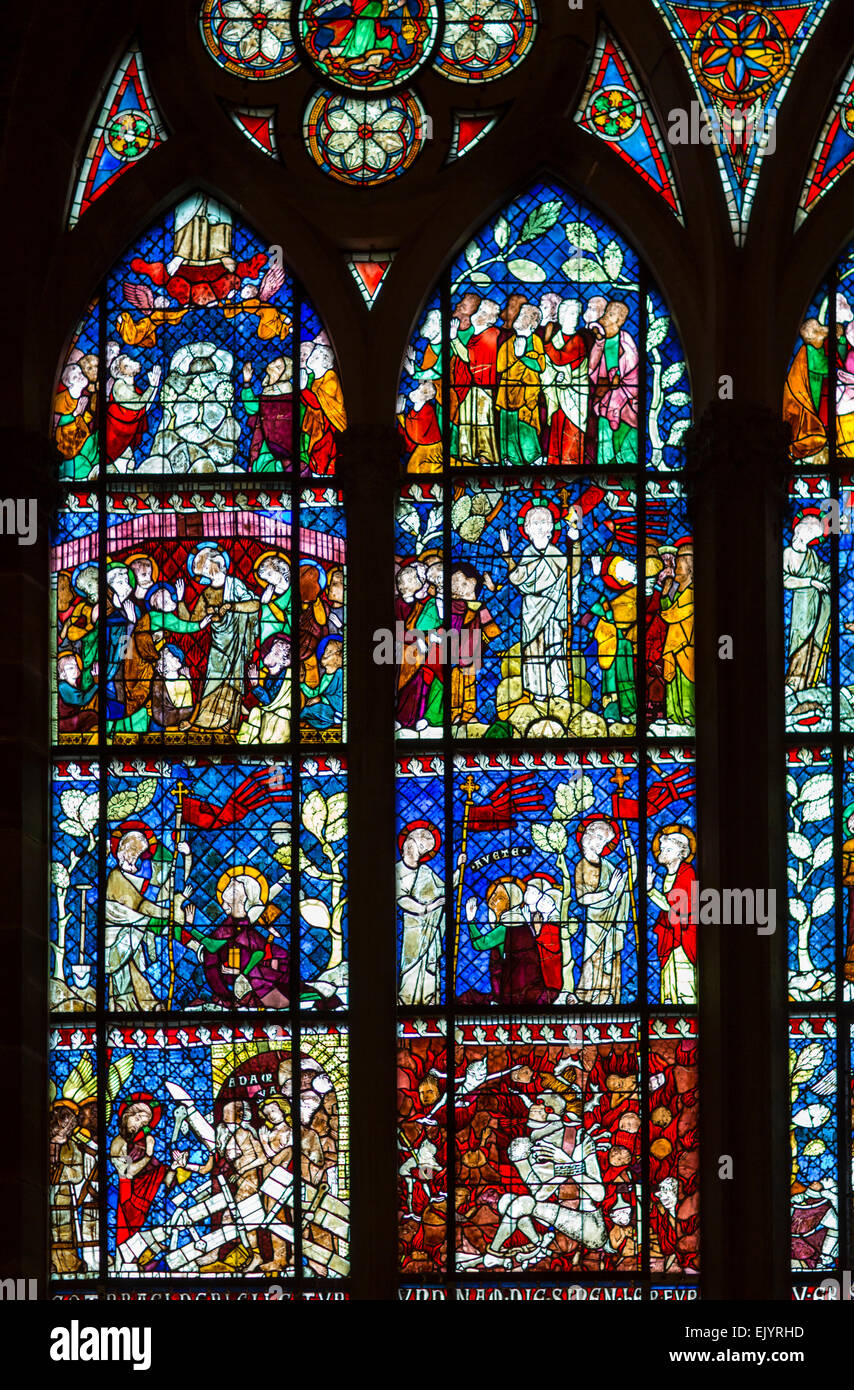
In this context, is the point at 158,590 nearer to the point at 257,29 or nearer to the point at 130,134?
the point at 130,134

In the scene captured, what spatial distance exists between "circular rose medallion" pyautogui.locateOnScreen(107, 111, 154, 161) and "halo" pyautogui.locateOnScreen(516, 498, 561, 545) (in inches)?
101

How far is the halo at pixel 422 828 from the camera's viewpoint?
14219 millimetres

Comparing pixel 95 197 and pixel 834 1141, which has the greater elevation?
pixel 95 197

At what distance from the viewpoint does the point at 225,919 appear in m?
14.2

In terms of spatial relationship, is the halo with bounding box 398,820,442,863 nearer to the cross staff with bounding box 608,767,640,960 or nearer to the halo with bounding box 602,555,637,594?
the cross staff with bounding box 608,767,640,960

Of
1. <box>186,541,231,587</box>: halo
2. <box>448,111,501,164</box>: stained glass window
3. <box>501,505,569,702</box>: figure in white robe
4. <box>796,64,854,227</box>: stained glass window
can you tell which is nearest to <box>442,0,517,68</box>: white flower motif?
<box>448,111,501,164</box>: stained glass window

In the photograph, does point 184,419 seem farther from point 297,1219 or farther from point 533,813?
point 297,1219

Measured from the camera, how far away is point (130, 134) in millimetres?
14945

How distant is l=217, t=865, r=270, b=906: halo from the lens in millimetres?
14196

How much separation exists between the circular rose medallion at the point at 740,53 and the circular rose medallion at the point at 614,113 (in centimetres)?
37

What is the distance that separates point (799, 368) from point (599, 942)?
292 centimetres
